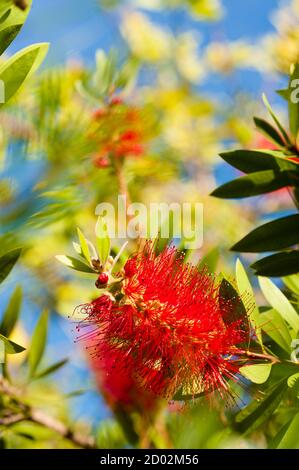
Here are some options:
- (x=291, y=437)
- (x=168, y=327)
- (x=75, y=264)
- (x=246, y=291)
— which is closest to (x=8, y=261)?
(x=75, y=264)

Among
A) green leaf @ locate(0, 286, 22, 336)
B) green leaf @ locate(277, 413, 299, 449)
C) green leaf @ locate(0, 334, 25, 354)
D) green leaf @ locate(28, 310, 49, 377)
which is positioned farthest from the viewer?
green leaf @ locate(28, 310, 49, 377)

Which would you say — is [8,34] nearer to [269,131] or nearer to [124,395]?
[269,131]

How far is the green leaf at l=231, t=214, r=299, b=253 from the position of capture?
1.02m

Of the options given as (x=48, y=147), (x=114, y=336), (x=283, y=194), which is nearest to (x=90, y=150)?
(x=48, y=147)

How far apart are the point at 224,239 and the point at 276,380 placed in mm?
1157

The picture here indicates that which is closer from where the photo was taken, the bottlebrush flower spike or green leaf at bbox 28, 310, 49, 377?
the bottlebrush flower spike

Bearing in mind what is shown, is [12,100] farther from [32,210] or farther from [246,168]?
[246,168]

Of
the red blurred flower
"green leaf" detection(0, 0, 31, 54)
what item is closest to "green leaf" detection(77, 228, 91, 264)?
"green leaf" detection(0, 0, 31, 54)

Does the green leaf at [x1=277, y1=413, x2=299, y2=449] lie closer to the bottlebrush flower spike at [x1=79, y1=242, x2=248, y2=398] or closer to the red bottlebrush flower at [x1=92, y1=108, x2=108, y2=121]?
the bottlebrush flower spike at [x1=79, y1=242, x2=248, y2=398]

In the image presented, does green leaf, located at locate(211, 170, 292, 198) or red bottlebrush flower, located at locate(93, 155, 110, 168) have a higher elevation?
red bottlebrush flower, located at locate(93, 155, 110, 168)

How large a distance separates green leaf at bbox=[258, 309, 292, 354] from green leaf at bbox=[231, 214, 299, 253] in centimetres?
11

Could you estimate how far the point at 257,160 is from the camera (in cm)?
104

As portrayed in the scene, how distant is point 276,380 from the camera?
37.7 inches

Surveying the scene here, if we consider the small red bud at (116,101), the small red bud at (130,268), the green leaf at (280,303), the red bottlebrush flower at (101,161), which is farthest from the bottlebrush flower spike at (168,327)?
the small red bud at (116,101)
